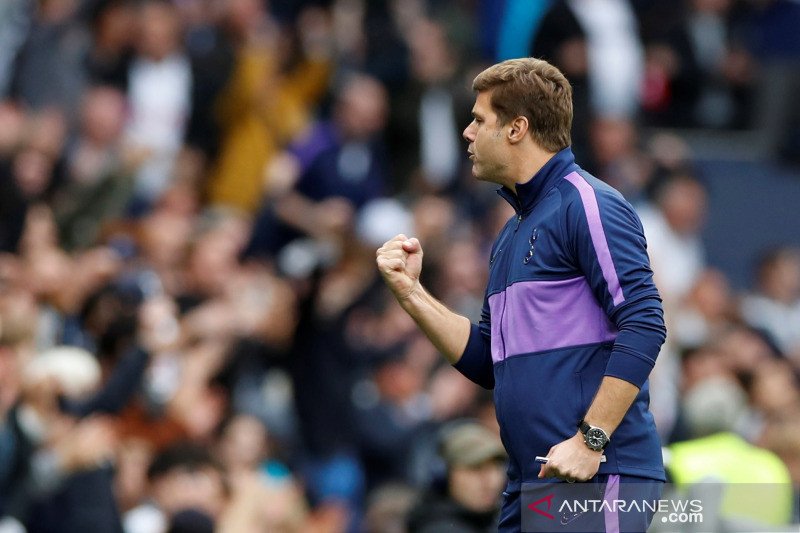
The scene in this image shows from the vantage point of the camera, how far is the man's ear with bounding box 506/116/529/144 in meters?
4.36

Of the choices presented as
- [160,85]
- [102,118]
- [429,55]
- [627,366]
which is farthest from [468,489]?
[429,55]

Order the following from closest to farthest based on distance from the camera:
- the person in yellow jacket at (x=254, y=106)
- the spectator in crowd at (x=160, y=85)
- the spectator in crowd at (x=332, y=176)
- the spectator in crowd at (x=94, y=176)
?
the spectator in crowd at (x=94, y=176), the spectator in crowd at (x=332, y=176), the spectator in crowd at (x=160, y=85), the person in yellow jacket at (x=254, y=106)

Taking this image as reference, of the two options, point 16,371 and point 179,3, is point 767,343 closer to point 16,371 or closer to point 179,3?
point 179,3

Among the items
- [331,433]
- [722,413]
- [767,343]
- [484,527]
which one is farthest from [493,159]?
[767,343]

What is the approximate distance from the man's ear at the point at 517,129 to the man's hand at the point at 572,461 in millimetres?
874

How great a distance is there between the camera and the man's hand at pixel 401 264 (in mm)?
4531

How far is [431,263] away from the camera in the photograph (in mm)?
10656

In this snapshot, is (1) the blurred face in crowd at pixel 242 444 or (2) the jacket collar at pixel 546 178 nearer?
(2) the jacket collar at pixel 546 178

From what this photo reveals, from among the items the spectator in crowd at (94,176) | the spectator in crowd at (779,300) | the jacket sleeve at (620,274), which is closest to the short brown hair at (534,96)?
the jacket sleeve at (620,274)

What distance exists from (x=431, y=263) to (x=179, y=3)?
3059mm

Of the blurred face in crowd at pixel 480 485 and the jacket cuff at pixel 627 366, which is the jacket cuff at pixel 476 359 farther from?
the blurred face in crowd at pixel 480 485

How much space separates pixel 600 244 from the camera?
4160 millimetres

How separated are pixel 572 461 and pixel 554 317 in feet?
1.42

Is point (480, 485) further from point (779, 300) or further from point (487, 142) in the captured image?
point (779, 300)
